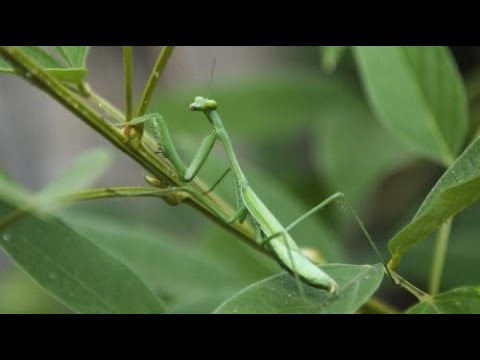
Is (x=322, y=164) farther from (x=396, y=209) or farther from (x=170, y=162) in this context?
→ (x=170, y=162)

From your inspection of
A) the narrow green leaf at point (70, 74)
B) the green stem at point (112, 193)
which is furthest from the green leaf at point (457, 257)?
the narrow green leaf at point (70, 74)

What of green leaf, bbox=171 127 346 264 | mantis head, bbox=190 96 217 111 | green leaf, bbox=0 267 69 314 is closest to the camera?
mantis head, bbox=190 96 217 111

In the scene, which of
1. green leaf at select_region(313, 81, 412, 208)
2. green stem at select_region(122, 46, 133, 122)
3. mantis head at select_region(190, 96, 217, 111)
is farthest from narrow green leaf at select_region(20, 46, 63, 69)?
green leaf at select_region(313, 81, 412, 208)

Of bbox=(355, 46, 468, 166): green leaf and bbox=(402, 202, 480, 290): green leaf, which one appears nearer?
bbox=(355, 46, 468, 166): green leaf

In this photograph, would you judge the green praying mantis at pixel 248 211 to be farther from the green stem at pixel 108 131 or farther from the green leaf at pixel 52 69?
the green leaf at pixel 52 69

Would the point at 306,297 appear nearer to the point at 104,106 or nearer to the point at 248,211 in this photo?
the point at 248,211

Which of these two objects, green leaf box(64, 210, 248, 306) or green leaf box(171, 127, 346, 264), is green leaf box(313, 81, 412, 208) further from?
green leaf box(64, 210, 248, 306)

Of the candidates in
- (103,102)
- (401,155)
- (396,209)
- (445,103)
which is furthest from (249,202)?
(396,209)
